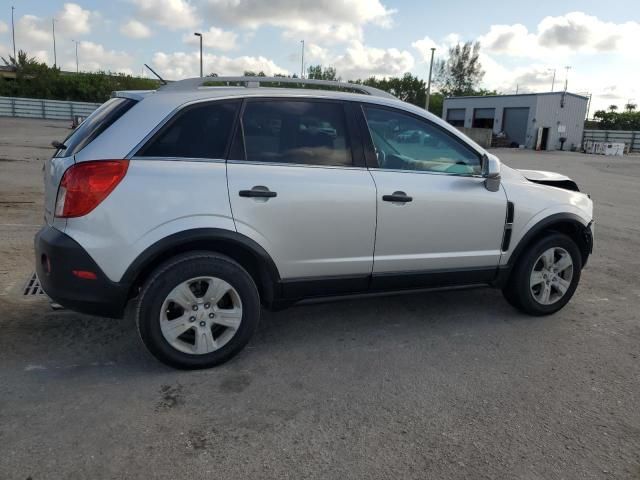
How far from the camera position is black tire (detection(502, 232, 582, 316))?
4270mm

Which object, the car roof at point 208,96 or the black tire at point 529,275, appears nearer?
the car roof at point 208,96

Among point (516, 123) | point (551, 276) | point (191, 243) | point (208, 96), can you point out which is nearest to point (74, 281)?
point (191, 243)

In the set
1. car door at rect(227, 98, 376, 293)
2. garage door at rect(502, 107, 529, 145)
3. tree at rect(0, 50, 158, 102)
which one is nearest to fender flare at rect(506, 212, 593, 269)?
car door at rect(227, 98, 376, 293)

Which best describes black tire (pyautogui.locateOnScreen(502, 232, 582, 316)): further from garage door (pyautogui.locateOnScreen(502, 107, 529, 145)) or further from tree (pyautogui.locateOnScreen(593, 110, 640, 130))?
tree (pyautogui.locateOnScreen(593, 110, 640, 130))

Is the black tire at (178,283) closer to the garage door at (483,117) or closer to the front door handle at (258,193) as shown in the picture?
the front door handle at (258,193)

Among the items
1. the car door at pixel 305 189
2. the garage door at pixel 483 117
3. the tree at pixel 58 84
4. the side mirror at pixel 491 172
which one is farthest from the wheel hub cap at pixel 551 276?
the tree at pixel 58 84

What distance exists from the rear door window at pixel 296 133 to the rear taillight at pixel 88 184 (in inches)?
31.9

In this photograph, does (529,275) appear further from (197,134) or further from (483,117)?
(483,117)

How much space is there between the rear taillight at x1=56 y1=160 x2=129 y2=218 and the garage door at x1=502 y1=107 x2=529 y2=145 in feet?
154

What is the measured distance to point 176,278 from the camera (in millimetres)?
3141

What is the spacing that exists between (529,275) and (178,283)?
2.81m

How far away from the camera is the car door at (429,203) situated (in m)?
3.70

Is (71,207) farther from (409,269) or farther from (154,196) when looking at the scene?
(409,269)

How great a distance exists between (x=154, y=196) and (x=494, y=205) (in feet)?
8.19
